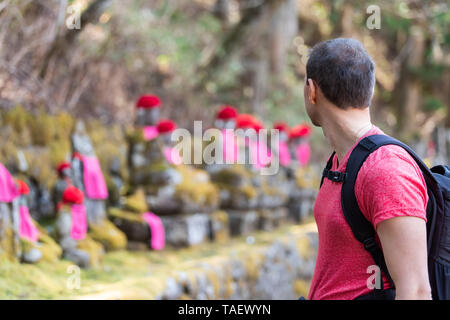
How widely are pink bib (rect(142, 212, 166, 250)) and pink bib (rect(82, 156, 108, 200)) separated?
1.78ft

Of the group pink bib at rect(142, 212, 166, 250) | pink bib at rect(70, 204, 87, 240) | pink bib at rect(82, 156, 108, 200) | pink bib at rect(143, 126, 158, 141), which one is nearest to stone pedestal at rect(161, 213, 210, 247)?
pink bib at rect(142, 212, 166, 250)

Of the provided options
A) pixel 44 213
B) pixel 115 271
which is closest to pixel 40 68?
pixel 44 213

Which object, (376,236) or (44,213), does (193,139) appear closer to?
(44,213)

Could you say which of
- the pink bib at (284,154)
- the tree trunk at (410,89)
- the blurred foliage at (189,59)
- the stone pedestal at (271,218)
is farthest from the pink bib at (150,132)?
the tree trunk at (410,89)

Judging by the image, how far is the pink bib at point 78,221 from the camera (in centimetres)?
421

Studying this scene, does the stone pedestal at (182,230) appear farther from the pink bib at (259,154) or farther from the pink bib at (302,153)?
the pink bib at (302,153)

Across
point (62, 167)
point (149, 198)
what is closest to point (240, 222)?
point (149, 198)

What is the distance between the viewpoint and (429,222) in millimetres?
1535

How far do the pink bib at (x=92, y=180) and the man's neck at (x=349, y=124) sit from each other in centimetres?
332

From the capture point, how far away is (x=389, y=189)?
55.8 inches

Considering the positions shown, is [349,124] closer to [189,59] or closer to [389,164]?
[389,164]

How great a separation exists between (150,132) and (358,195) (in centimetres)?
442
